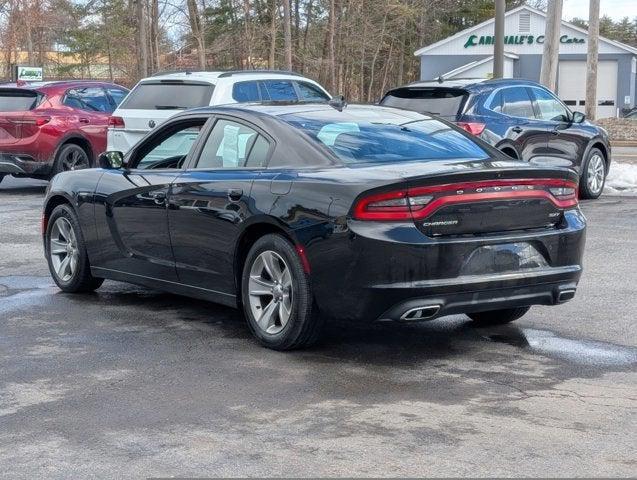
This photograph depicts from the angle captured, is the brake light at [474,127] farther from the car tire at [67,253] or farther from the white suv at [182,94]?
the car tire at [67,253]

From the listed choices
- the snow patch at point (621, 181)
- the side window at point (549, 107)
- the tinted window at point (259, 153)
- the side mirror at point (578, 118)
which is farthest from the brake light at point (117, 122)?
the tinted window at point (259, 153)

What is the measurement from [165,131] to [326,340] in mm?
2121

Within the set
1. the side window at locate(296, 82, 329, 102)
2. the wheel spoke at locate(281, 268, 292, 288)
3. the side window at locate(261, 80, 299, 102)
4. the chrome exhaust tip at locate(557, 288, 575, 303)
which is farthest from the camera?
the side window at locate(296, 82, 329, 102)

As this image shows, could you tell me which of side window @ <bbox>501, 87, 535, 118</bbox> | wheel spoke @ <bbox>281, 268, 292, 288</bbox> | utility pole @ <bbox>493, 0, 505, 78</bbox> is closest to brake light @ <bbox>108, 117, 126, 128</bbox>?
side window @ <bbox>501, 87, 535, 118</bbox>

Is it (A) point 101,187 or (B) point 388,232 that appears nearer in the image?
(B) point 388,232

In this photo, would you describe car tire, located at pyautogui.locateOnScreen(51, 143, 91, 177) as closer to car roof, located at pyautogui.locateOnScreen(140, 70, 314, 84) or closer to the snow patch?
car roof, located at pyautogui.locateOnScreen(140, 70, 314, 84)

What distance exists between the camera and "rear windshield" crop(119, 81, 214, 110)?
15.2 m

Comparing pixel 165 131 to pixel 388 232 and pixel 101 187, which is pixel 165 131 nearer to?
pixel 101 187

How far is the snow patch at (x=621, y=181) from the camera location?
57.6 ft

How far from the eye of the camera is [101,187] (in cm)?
873

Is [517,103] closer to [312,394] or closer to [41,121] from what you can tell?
[41,121]

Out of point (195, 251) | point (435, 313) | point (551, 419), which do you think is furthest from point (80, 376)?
point (551, 419)

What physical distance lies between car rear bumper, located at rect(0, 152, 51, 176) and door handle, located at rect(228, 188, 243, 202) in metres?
11.0

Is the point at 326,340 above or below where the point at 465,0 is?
below
